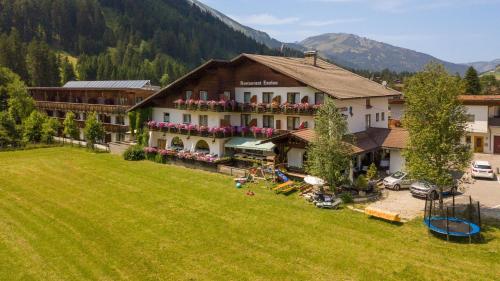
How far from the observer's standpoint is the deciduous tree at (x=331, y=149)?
26203mm

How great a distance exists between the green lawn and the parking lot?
249cm

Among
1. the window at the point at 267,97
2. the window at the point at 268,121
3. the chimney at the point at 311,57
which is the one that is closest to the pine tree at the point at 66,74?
the chimney at the point at 311,57

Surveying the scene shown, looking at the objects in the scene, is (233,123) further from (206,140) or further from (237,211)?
(237,211)

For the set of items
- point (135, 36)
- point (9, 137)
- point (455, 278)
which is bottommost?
point (455, 278)

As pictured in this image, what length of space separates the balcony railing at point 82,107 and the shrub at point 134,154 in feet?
44.1

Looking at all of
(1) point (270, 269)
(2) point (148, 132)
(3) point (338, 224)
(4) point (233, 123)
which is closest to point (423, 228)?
(3) point (338, 224)

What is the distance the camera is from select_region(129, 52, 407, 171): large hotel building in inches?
1334

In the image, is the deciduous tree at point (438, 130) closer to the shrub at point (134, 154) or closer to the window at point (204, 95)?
the window at point (204, 95)

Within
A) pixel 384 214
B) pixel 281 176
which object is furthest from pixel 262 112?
pixel 384 214

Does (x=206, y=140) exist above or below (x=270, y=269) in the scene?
above

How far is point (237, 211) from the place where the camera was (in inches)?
967

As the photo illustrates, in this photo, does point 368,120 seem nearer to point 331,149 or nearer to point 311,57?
point 311,57

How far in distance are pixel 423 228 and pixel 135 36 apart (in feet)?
564

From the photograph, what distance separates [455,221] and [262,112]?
65.3 feet
